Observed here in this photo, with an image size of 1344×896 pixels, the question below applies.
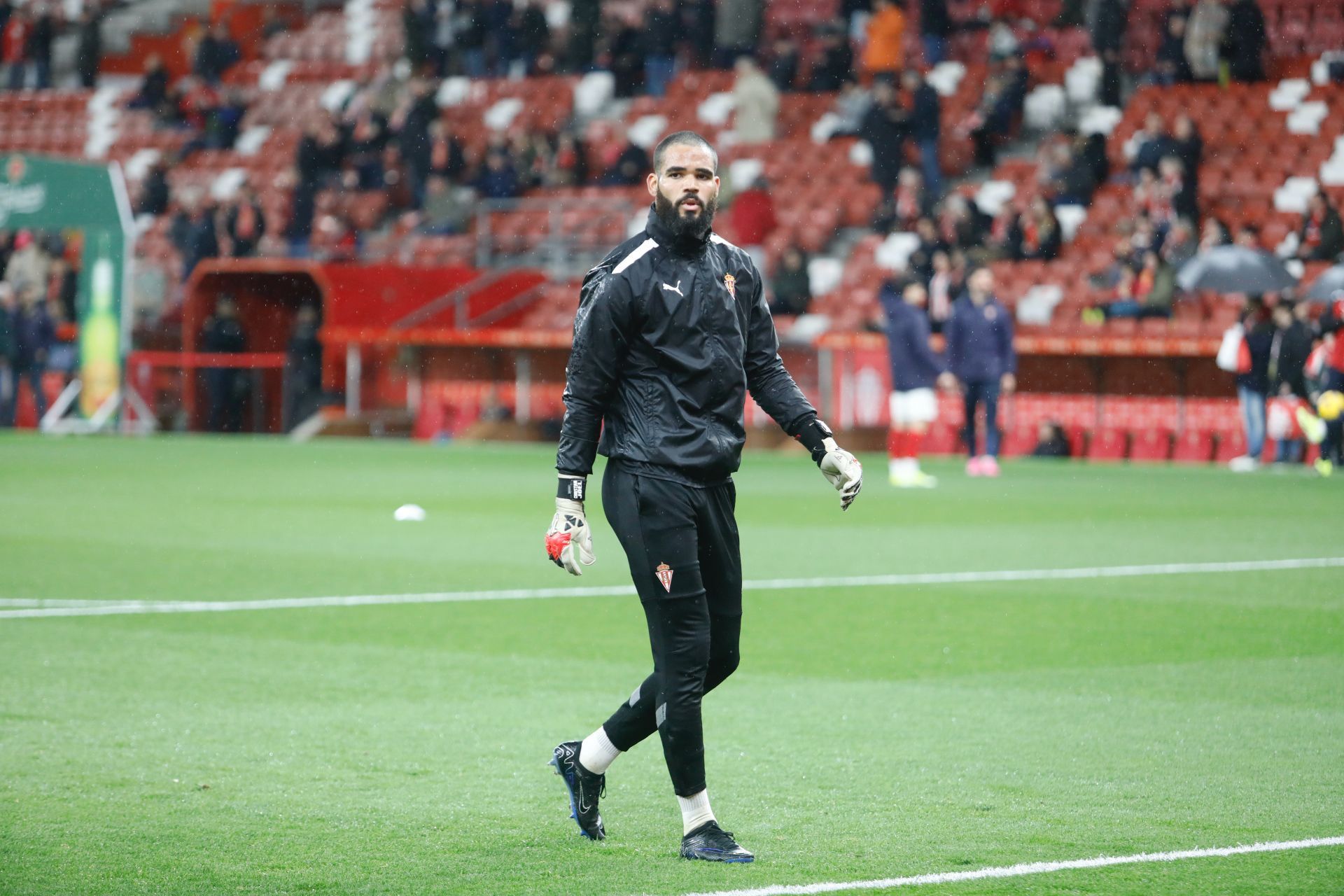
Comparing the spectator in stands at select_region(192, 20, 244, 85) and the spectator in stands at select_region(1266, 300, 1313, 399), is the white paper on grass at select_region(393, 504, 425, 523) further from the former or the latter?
the spectator in stands at select_region(192, 20, 244, 85)

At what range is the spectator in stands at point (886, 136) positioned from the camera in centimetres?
3219

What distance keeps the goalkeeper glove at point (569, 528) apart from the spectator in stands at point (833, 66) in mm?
30024

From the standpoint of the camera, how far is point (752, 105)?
115 feet

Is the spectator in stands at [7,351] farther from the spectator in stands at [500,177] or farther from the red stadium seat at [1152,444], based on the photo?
the red stadium seat at [1152,444]

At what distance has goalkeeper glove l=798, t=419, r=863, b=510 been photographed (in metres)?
6.22

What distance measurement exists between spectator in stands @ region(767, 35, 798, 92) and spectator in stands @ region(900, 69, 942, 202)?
4.05m

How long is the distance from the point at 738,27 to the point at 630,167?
368 centimetres

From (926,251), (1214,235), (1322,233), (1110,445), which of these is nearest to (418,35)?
(926,251)

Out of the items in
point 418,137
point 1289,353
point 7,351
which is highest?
point 418,137

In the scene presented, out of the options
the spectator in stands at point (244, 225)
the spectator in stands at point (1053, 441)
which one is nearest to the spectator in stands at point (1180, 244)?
the spectator in stands at point (1053, 441)

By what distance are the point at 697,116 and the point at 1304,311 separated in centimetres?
1363

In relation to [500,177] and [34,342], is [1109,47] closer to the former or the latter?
[500,177]

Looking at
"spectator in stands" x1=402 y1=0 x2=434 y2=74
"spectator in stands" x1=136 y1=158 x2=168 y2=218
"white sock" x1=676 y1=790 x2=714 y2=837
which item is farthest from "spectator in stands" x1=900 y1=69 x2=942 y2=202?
"white sock" x1=676 y1=790 x2=714 y2=837

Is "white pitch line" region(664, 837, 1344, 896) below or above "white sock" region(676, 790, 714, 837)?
below
